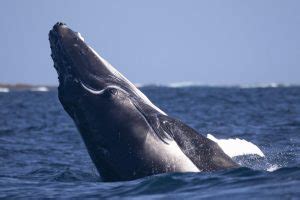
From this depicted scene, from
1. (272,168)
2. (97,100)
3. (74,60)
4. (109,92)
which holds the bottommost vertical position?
(272,168)

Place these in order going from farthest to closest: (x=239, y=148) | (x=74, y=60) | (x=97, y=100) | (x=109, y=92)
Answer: (x=239, y=148), (x=74, y=60), (x=109, y=92), (x=97, y=100)

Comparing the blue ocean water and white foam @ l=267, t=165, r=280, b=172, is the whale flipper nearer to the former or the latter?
the blue ocean water

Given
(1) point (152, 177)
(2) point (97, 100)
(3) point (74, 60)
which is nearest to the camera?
(1) point (152, 177)

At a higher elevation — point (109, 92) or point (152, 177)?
point (109, 92)

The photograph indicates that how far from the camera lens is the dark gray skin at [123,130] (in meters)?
9.73

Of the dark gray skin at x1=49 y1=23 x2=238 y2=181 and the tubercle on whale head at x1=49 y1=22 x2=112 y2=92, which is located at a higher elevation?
the tubercle on whale head at x1=49 y1=22 x2=112 y2=92

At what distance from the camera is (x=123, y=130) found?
9891 millimetres

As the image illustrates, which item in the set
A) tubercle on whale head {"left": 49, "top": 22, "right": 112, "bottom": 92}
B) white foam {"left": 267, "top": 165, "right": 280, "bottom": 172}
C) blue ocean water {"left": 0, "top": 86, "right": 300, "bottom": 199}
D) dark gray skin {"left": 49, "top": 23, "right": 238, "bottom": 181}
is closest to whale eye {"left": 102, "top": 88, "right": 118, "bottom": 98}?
dark gray skin {"left": 49, "top": 23, "right": 238, "bottom": 181}

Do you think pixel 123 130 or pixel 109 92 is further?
pixel 109 92

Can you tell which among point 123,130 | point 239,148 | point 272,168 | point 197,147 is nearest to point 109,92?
point 123,130

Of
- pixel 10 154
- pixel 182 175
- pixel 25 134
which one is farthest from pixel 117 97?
pixel 25 134

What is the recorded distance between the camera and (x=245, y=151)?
12.1 m

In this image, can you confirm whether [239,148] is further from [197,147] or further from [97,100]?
[97,100]

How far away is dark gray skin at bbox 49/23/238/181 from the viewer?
383 inches
